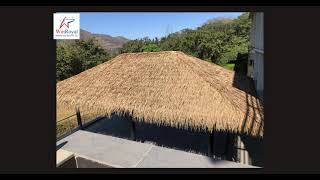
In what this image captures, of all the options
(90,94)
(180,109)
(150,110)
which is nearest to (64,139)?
(90,94)

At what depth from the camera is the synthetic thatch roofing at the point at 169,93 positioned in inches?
332

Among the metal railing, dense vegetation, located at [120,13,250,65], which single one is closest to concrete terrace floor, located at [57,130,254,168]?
the metal railing

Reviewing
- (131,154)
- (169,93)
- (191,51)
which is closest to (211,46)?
(191,51)

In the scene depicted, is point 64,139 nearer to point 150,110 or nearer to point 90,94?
point 90,94

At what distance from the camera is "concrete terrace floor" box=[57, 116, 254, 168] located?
9281 mm

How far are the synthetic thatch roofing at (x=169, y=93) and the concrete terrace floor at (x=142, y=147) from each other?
1.20m

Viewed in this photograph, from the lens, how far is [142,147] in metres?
10.4

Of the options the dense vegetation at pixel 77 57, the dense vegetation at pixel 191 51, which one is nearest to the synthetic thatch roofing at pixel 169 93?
the dense vegetation at pixel 77 57

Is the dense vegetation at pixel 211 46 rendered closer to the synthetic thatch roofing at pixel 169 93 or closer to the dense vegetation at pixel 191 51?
the dense vegetation at pixel 191 51

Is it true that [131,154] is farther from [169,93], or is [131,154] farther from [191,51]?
[191,51]

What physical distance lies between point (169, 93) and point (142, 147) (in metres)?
2.39
